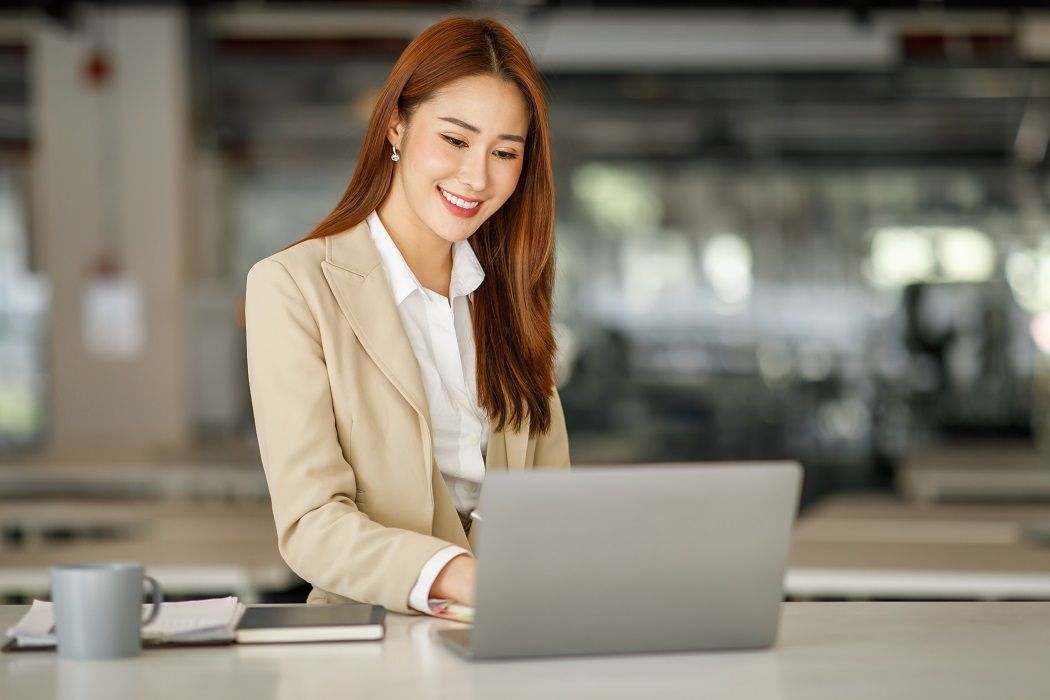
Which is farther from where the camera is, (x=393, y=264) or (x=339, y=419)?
(x=393, y=264)

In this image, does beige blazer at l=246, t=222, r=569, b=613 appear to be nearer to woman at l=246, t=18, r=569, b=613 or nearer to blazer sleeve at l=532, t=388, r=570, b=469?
woman at l=246, t=18, r=569, b=613

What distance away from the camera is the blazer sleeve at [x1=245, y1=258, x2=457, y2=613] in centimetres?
187

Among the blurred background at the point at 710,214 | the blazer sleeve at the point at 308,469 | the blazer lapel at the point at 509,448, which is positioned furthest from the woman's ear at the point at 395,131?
the blurred background at the point at 710,214

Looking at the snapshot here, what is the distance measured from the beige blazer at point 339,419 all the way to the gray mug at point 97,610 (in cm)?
36

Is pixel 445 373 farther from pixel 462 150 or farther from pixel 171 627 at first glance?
pixel 171 627

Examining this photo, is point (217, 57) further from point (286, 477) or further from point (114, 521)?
point (286, 477)

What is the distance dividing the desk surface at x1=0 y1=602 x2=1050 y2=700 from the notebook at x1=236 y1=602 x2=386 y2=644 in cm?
1

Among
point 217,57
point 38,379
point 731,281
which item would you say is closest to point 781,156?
point 731,281

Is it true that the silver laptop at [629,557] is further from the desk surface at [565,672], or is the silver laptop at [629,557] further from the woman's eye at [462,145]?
the woman's eye at [462,145]

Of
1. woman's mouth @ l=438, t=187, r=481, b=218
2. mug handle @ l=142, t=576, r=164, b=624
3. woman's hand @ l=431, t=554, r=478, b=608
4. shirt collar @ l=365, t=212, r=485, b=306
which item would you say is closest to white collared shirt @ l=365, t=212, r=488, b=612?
shirt collar @ l=365, t=212, r=485, b=306

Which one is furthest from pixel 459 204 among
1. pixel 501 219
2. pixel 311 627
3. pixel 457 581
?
pixel 311 627

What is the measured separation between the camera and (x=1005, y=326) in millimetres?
9219

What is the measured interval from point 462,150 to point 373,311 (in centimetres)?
28

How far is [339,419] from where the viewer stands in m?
2.01
